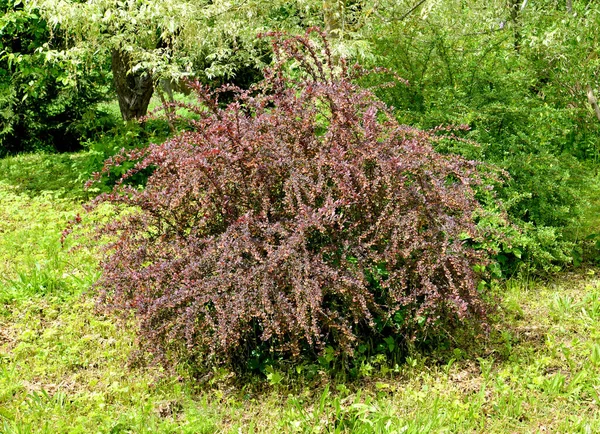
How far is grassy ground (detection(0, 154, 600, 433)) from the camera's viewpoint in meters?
3.27

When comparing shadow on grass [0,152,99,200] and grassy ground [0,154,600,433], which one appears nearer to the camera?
grassy ground [0,154,600,433]

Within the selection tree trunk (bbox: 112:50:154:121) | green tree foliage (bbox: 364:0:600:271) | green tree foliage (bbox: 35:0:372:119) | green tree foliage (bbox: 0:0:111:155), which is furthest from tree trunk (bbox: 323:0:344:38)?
green tree foliage (bbox: 0:0:111:155)

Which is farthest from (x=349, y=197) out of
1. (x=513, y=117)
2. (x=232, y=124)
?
(x=513, y=117)

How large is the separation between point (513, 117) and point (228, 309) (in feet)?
11.5

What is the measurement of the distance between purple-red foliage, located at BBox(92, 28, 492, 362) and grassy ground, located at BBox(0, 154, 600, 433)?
0.29 m

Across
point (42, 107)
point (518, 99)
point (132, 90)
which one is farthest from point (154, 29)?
point (518, 99)

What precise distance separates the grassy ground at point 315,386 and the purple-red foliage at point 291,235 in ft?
0.95

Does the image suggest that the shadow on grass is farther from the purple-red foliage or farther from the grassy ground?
the purple-red foliage

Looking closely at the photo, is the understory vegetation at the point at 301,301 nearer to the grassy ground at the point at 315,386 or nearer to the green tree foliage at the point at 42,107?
the grassy ground at the point at 315,386

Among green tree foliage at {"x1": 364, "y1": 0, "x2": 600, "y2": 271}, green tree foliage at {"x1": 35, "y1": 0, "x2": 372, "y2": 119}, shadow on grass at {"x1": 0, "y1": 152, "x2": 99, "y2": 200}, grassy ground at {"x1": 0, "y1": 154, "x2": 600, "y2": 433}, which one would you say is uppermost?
green tree foliage at {"x1": 35, "y1": 0, "x2": 372, "y2": 119}

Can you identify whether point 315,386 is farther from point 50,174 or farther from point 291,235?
point 50,174

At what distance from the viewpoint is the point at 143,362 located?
397 centimetres

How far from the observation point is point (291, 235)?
3.53 m

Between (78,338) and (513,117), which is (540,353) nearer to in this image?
(513,117)
